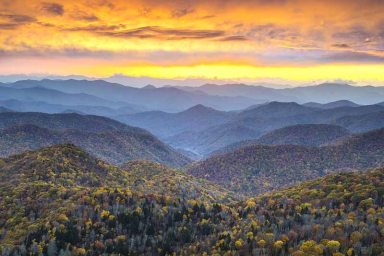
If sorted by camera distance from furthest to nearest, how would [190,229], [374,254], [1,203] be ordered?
[1,203] → [190,229] → [374,254]

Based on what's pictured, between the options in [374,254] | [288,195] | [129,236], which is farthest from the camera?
[288,195]

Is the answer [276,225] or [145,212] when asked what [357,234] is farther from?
[145,212]

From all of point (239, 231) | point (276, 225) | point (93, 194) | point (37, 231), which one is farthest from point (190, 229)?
point (37, 231)

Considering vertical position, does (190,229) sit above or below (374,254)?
below

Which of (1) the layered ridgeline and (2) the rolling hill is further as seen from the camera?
(2) the rolling hill

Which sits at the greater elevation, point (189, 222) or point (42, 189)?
point (42, 189)

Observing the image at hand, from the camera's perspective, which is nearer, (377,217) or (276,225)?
(377,217)

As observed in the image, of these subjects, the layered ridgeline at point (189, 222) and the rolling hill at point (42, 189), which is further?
the rolling hill at point (42, 189)

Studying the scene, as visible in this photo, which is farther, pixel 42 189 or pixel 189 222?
pixel 42 189
